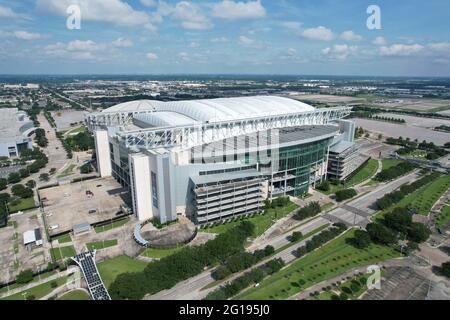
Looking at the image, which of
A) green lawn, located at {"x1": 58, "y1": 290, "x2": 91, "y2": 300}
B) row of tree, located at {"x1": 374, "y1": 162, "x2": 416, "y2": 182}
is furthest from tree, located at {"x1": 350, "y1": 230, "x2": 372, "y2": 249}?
green lawn, located at {"x1": 58, "y1": 290, "x2": 91, "y2": 300}

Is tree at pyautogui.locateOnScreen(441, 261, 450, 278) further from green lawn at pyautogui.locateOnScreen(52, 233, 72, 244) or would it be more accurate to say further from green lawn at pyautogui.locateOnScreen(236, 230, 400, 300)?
green lawn at pyautogui.locateOnScreen(52, 233, 72, 244)

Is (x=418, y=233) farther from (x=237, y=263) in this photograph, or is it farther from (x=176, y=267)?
(x=176, y=267)

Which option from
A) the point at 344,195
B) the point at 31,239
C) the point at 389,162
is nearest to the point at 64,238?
the point at 31,239

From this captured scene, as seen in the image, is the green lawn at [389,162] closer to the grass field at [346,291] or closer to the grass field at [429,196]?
the grass field at [429,196]

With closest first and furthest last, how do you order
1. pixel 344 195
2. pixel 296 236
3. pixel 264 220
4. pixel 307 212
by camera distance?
pixel 296 236 < pixel 264 220 < pixel 307 212 < pixel 344 195

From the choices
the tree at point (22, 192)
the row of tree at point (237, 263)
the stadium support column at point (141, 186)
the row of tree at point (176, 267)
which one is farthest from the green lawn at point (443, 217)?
the tree at point (22, 192)

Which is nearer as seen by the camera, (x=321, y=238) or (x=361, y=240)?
(x=361, y=240)
